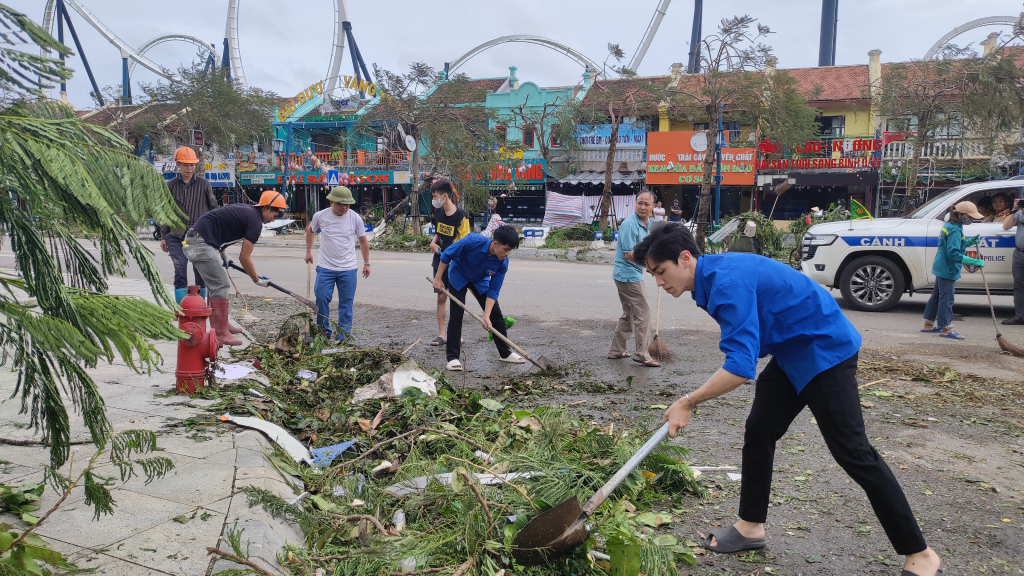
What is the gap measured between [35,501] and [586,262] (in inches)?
602

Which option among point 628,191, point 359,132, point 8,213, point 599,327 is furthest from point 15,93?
point 359,132

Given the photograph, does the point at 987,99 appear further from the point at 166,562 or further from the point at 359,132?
the point at 359,132

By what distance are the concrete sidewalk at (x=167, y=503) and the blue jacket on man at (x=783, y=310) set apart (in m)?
1.99

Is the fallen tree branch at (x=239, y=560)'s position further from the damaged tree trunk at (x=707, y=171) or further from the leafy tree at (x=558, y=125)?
the leafy tree at (x=558, y=125)

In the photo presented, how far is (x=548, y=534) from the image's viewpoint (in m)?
2.86

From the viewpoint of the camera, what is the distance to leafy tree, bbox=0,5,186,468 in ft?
5.19

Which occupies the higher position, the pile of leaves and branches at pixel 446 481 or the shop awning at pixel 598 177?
the shop awning at pixel 598 177

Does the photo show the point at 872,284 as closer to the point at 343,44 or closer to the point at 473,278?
the point at 473,278

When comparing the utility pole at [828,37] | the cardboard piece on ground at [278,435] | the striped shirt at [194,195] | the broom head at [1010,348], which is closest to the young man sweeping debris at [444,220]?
the striped shirt at [194,195]

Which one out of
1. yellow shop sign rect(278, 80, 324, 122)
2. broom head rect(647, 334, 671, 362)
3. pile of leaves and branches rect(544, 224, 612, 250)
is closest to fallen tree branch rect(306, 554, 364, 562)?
broom head rect(647, 334, 671, 362)

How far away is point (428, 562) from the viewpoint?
2846mm

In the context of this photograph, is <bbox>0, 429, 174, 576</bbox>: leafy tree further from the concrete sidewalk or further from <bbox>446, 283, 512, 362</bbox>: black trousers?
<bbox>446, 283, 512, 362</bbox>: black trousers

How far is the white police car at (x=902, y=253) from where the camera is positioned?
9.05m

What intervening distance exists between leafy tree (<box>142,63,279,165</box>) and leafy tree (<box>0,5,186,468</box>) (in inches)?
1237
